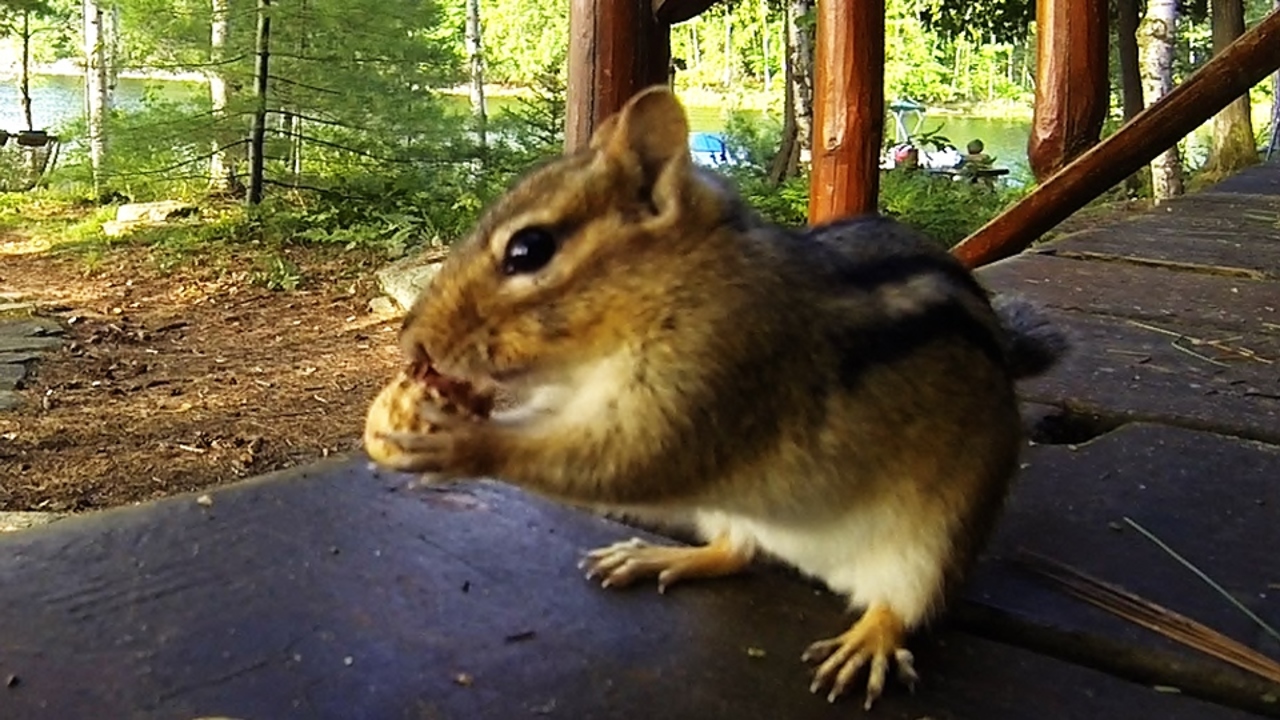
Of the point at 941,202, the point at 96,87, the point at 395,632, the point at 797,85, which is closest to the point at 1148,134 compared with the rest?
the point at 395,632

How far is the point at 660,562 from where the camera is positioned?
929 millimetres

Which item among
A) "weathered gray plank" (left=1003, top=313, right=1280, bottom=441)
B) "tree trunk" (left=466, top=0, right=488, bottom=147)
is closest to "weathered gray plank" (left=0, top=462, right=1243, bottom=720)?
"weathered gray plank" (left=1003, top=313, right=1280, bottom=441)

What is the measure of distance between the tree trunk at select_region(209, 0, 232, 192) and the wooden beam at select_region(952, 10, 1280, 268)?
20.1ft

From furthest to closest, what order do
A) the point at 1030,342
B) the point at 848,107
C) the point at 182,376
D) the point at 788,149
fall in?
1. the point at 788,149
2. the point at 182,376
3. the point at 848,107
4. the point at 1030,342

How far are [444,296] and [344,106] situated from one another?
685 cm

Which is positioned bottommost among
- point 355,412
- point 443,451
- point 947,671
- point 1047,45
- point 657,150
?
point 355,412

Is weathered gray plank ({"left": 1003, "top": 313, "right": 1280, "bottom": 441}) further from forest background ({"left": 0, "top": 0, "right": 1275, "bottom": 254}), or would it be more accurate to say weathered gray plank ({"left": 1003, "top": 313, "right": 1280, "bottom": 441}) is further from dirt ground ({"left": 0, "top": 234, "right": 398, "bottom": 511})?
forest background ({"left": 0, "top": 0, "right": 1275, "bottom": 254})

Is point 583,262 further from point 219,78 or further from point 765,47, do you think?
point 765,47

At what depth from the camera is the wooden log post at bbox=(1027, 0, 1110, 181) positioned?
2170mm

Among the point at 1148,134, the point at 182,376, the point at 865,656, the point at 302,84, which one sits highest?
the point at 302,84

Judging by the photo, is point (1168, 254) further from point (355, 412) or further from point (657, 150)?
point (355, 412)

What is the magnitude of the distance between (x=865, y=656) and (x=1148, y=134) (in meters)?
1.42

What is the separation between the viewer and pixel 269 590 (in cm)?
84

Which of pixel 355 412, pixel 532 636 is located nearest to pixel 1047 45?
pixel 532 636
